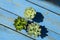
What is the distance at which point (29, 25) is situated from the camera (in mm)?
1805

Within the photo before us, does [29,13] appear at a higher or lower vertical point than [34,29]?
higher

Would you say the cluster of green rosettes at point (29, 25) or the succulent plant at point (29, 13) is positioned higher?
the succulent plant at point (29, 13)

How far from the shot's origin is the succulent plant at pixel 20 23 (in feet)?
5.84

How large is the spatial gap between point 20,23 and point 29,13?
105mm

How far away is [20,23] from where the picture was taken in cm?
179

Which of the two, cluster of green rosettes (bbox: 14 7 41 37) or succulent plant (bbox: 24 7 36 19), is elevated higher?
succulent plant (bbox: 24 7 36 19)

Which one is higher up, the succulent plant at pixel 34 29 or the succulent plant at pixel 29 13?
the succulent plant at pixel 29 13

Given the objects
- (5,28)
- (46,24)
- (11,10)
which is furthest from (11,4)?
(46,24)

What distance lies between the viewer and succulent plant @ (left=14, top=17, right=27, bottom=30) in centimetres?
178

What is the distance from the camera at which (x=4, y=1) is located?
173 cm

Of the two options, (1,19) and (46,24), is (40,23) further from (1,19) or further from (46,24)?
(1,19)

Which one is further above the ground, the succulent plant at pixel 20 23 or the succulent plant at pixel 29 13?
the succulent plant at pixel 29 13

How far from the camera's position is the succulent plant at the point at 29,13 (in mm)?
1764

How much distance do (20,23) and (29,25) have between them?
7 centimetres
